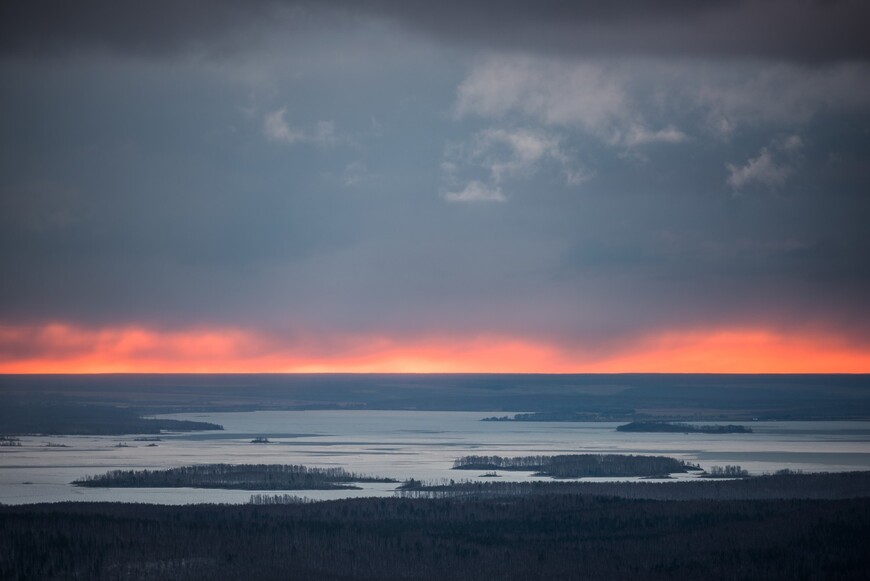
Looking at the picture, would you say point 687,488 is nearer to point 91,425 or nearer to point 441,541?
point 441,541

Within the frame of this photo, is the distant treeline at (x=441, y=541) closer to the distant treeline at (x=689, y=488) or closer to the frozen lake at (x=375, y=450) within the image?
the distant treeline at (x=689, y=488)

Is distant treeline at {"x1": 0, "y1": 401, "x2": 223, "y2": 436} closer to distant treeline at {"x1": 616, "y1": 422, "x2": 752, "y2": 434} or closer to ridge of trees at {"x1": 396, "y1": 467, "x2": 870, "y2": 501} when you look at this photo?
distant treeline at {"x1": 616, "y1": 422, "x2": 752, "y2": 434}

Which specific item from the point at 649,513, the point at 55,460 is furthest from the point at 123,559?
the point at 55,460

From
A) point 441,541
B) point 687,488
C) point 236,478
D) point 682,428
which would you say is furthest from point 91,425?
point 441,541

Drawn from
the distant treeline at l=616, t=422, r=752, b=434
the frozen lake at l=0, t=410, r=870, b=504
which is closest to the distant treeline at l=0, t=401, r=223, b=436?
the frozen lake at l=0, t=410, r=870, b=504

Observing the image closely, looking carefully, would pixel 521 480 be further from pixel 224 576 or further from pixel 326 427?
pixel 326 427

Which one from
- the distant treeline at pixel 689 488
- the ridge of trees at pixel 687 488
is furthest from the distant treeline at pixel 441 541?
the distant treeline at pixel 689 488
